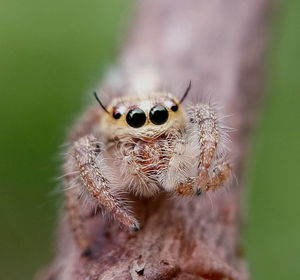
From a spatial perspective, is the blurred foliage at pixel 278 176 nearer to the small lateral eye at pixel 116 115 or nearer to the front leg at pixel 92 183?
the small lateral eye at pixel 116 115

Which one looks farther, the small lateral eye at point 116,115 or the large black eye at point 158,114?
the small lateral eye at point 116,115

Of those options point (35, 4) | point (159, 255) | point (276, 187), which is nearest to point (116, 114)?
point (159, 255)

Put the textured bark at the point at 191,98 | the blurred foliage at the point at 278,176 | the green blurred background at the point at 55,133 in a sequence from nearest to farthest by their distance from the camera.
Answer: the textured bark at the point at 191,98, the blurred foliage at the point at 278,176, the green blurred background at the point at 55,133

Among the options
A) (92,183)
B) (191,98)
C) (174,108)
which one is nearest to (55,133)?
(191,98)

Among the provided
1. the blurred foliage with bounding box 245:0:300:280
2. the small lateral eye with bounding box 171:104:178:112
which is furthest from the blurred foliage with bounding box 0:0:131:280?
the small lateral eye with bounding box 171:104:178:112

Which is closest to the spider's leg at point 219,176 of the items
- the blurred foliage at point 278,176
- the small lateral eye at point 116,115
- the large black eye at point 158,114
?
the large black eye at point 158,114

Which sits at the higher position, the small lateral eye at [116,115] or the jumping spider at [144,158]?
the small lateral eye at [116,115]

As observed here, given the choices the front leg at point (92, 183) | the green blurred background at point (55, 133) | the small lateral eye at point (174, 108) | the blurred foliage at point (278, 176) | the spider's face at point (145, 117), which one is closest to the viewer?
the front leg at point (92, 183)
